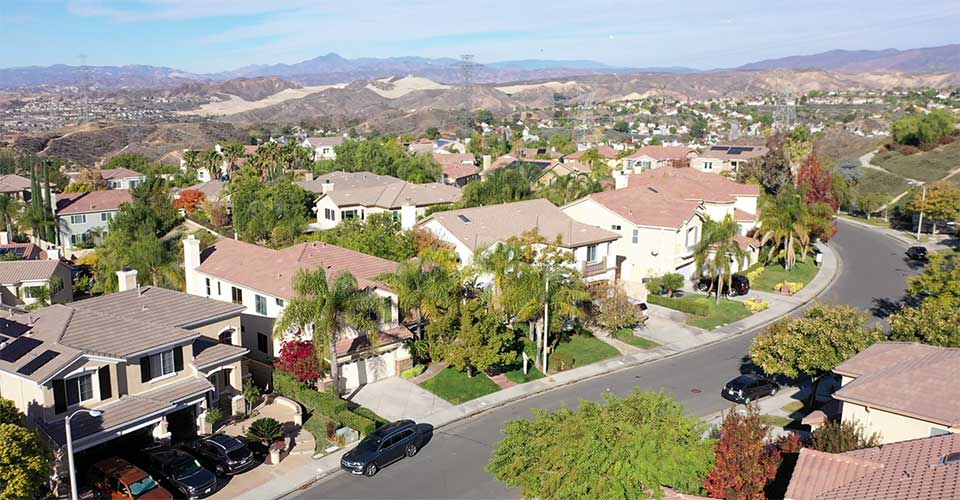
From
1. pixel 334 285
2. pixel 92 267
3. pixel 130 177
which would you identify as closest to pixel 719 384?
pixel 334 285

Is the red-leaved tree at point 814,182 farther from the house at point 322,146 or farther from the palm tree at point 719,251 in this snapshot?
the house at point 322,146

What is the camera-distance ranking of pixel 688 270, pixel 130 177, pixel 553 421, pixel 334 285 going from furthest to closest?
1. pixel 130 177
2. pixel 688 270
3. pixel 334 285
4. pixel 553 421

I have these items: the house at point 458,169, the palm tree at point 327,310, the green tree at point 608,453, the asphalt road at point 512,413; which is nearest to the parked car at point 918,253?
the asphalt road at point 512,413

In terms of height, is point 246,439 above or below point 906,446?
below

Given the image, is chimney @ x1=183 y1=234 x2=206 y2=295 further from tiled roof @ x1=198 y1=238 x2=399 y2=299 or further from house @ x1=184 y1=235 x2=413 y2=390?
tiled roof @ x1=198 y1=238 x2=399 y2=299

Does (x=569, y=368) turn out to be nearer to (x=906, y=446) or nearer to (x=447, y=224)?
(x=447, y=224)
